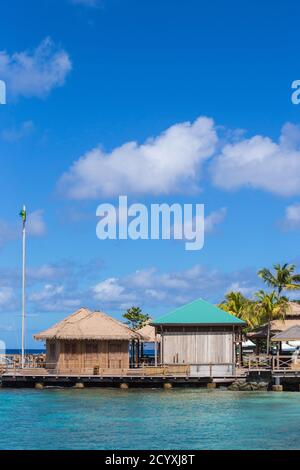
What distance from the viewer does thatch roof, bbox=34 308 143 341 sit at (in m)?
52.6

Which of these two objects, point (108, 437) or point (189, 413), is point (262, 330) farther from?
point (108, 437)

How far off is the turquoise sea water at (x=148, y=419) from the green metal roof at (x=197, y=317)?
4.78m

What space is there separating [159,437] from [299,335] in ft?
73.4

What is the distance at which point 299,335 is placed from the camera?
53000 mm

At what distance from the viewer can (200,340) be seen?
53219mm

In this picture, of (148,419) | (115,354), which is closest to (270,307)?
(115,354)

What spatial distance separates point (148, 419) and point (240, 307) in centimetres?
3159

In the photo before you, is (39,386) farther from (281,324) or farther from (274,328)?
(281,324)

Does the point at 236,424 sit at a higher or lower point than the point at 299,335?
lower

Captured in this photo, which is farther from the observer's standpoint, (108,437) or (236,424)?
(236,424)

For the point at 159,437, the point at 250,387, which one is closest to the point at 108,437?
the point at 159,437

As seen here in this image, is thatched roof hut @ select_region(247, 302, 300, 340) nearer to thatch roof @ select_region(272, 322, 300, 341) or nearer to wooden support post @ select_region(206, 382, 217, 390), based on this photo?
thatch roof @ select_region(272, 322, 300, 341)

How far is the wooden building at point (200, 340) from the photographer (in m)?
52.8
